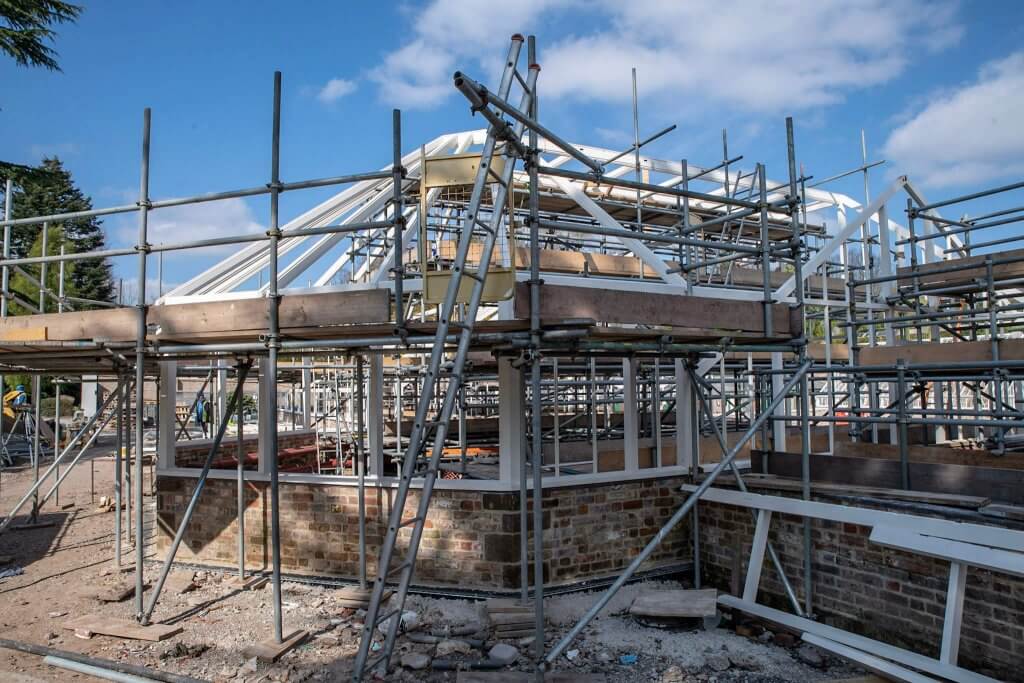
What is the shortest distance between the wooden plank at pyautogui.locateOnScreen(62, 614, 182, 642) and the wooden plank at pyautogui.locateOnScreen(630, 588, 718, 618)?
435 centimetres

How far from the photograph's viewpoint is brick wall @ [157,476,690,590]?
7.09m

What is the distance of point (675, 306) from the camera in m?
5.70

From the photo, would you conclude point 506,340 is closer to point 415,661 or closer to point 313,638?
point 415,661

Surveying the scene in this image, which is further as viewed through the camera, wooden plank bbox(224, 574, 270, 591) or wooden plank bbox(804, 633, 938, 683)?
wooden plank bbox(224, 574, 270, 591)

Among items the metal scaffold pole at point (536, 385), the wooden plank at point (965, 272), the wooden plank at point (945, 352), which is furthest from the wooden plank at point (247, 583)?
the wooden plank at point (965, 272)

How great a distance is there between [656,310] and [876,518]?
2.60 meters

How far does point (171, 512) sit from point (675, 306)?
676 centimetres

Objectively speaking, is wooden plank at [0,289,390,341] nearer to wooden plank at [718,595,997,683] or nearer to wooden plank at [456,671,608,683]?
wooden plank at [456,671,608,683]

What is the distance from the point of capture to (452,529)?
283 inches

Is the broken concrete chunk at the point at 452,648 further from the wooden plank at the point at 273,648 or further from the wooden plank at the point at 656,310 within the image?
the wooden plank at the point at 656,310

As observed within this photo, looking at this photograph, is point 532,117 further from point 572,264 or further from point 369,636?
point 572,264

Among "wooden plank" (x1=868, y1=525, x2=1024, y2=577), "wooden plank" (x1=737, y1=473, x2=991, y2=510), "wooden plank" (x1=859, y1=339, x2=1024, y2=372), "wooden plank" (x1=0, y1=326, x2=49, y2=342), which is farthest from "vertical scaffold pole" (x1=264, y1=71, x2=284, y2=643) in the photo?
"wooden plank" (x1=859, y1=339, x2=1024, y2=372)

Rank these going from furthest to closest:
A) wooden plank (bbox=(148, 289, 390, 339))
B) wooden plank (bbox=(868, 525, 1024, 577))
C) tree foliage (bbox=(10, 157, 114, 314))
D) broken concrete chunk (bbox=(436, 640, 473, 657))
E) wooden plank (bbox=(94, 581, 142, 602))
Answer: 1. tree foliage (bbox=(10, 157, 114, 314))
2. wooden plank (bbox=(94, 581, 142, 602))
3. broken concrete chunk (bbox=(436, 640, 473, 657))
4. wooden plank (bbox=(148, 289, 390, 339))
5. wooden plank (bbox=(868, 525, 1024, 577))

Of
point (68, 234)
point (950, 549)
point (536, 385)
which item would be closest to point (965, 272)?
point (950, 549)
